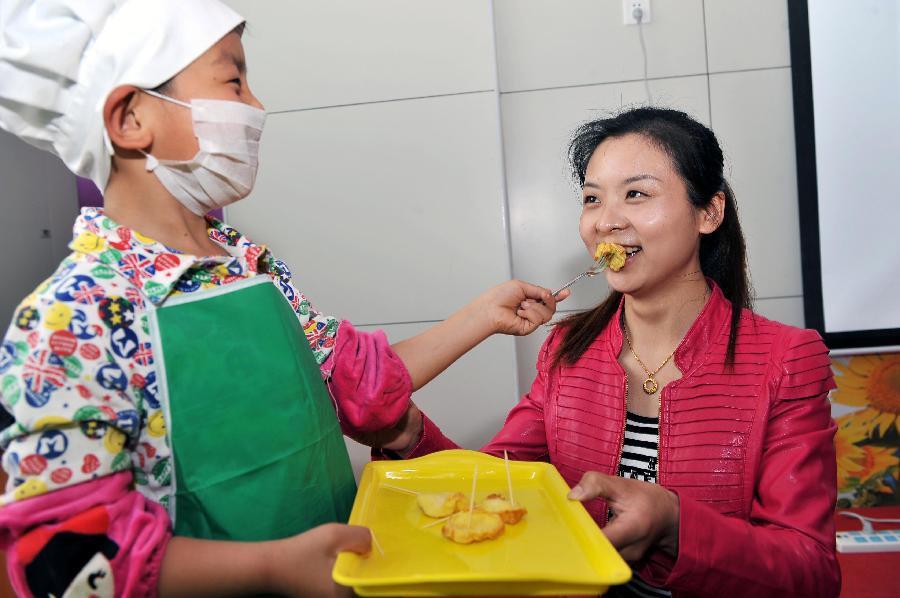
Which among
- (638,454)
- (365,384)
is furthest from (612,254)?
(365,384)

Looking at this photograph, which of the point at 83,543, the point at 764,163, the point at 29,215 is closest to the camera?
the point at 83,543

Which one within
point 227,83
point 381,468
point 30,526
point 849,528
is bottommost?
point 849,528

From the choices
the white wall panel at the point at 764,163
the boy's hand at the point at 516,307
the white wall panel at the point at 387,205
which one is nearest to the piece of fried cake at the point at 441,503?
the boy's hand at the point at 516,307

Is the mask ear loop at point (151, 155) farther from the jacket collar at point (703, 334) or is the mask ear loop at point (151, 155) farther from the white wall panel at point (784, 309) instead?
the white wall panel at point (784, 309)

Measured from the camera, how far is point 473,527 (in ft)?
2.98

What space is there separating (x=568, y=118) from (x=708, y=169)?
0.88 meters

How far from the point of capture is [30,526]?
745 millimetres

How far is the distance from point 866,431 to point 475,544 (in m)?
1.75

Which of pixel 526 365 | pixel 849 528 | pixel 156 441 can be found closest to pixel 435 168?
pixel 526 365

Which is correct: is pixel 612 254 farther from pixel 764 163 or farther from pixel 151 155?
pixel 764 163

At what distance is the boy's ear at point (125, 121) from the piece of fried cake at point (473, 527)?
2.21 ft

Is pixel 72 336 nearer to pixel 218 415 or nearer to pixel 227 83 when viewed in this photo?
pixel 218 415

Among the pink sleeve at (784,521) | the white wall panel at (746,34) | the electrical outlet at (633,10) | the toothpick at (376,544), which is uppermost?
the electrical outlet at (633,10)

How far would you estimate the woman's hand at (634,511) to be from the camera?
0.98 meters
